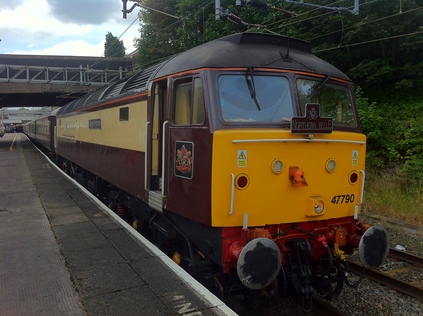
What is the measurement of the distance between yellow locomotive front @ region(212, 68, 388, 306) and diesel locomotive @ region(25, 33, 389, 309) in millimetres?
13

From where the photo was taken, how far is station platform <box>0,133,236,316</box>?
3.89 metres

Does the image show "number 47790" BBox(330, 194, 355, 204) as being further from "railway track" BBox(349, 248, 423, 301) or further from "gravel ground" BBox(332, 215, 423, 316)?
"railway track" BBox(349, 248, 423, 301)

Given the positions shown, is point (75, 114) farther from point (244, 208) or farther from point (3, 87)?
point (3, 87)

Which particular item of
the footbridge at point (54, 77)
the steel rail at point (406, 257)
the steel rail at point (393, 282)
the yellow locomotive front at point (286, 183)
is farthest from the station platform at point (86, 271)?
the footbridge at point (54, 77)

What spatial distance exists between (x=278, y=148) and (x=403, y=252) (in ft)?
13.9

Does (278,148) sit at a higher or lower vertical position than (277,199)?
higher

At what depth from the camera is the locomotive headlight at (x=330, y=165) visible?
16.0ft

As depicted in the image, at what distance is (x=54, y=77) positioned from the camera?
1307 inches

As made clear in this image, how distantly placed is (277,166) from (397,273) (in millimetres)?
3609

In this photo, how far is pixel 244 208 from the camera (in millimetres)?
4426

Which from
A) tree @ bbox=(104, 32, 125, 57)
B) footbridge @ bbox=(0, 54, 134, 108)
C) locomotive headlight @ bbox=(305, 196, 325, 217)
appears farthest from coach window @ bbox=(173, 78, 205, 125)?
tree @ bbox=(104, 32, 125, 57)

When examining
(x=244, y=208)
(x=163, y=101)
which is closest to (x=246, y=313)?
(x=244, y=208)

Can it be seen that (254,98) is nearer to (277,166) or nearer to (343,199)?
(277,166)

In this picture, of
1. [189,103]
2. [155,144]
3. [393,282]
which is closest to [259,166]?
[189,103]
